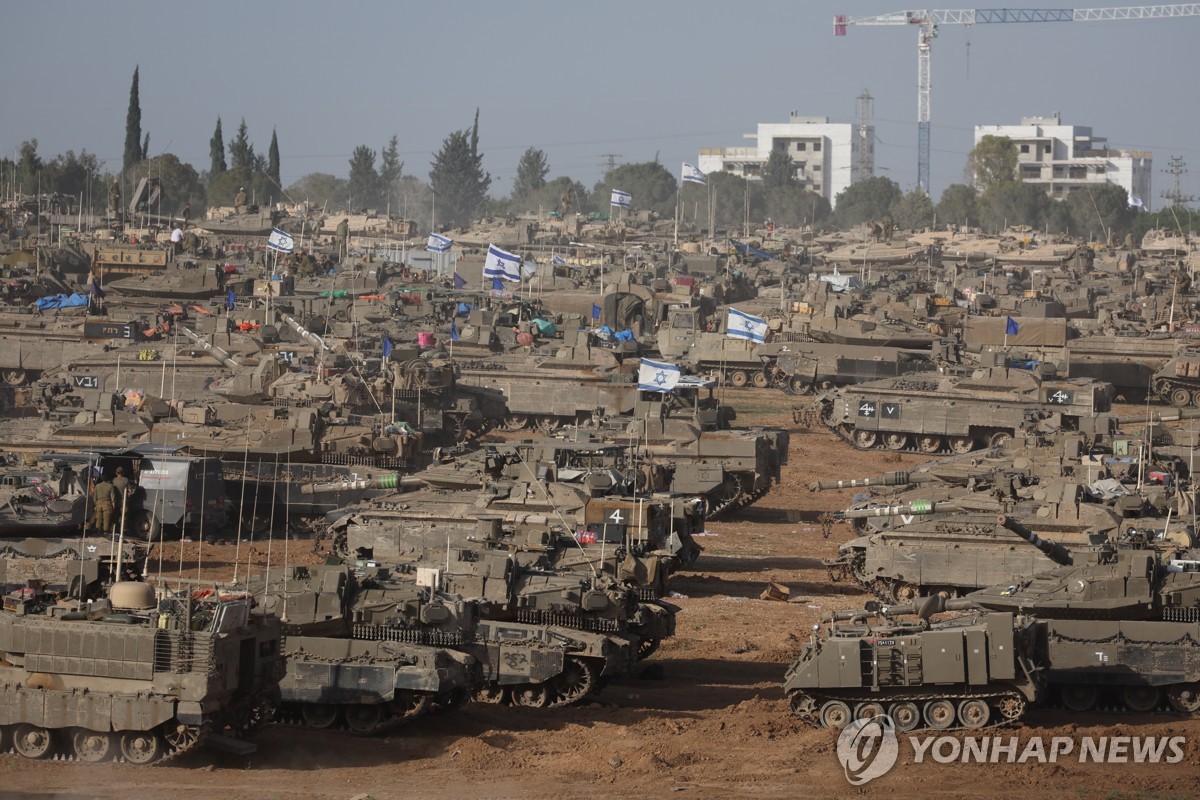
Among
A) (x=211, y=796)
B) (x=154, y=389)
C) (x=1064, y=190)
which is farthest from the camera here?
(x=1064, y=190)

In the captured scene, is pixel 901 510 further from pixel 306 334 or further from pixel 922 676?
pixel 306 334

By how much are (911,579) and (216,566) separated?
11.7m

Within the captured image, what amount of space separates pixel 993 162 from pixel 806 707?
14435 cm

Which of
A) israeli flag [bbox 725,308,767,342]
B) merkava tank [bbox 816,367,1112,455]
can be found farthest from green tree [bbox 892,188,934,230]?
merkava tank [bbox 816,367,1112,455]

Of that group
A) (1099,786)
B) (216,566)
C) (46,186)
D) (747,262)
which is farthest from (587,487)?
(46,186)

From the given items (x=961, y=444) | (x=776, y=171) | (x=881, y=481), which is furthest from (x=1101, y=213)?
(x=881, y=481)

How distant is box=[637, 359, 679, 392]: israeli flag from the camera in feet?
136

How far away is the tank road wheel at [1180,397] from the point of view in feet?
189

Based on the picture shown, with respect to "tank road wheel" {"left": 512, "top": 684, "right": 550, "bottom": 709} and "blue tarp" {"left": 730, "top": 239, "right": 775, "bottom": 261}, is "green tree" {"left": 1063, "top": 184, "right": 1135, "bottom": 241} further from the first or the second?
"tank road wheel" {"left": 512, "top": 684, "right": 550, "bottom": 709}

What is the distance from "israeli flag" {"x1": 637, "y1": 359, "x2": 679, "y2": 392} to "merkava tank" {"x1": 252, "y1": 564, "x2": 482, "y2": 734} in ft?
64.8

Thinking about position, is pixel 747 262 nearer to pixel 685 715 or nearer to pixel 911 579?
pixel 911 579

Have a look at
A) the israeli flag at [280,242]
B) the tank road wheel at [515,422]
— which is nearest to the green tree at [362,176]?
the israeli flag at [280,242]

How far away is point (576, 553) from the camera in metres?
27.1

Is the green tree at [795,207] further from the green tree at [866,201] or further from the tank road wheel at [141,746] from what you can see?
the tank road wheel at [141,746]
